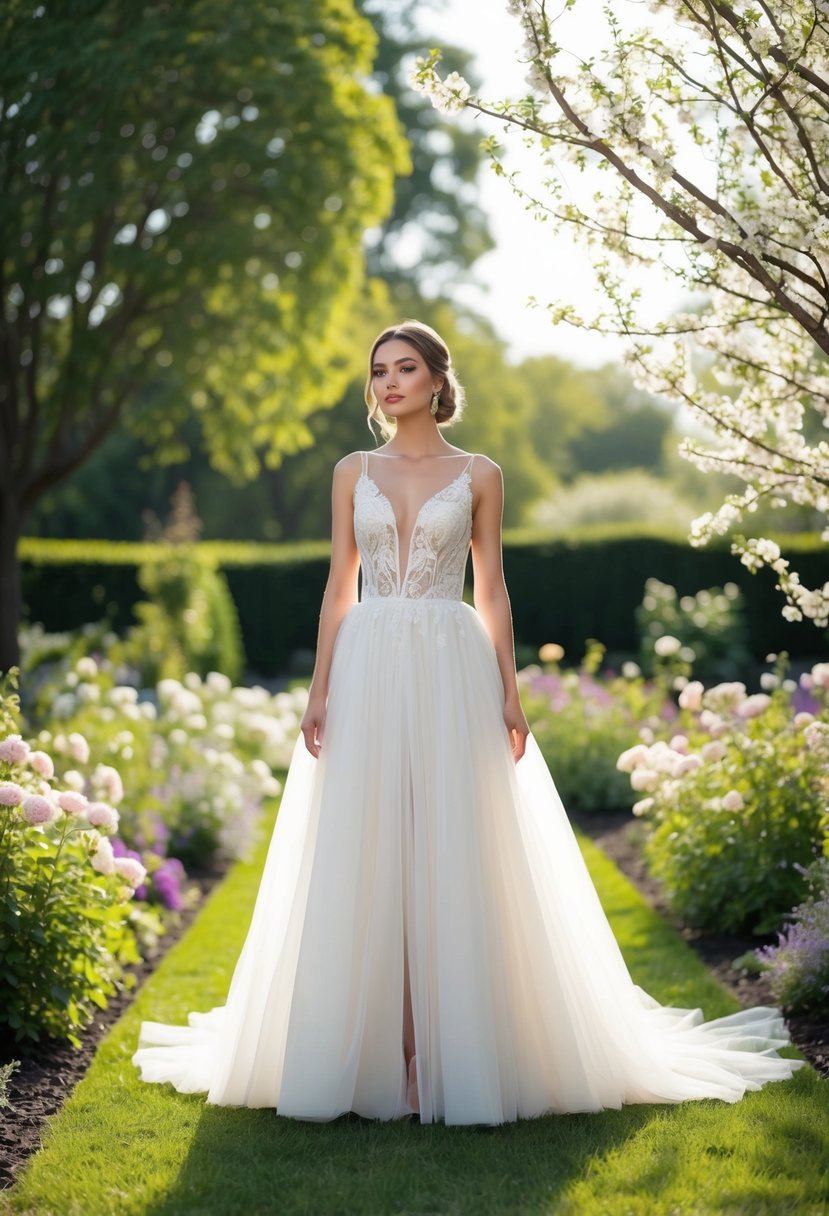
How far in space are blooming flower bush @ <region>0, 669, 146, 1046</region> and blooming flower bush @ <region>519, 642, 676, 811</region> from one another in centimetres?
501

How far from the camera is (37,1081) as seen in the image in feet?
13.6

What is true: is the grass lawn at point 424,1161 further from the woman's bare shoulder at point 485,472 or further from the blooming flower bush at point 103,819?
the woman's bare shoulder at point 485,472

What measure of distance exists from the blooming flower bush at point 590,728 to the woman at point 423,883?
16.8 feet

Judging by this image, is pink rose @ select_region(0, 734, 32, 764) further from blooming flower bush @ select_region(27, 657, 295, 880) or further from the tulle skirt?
blooming flower bush @ select_region(27, 657, 295, 880)

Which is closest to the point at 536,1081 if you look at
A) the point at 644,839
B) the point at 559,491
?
the point at 644,839

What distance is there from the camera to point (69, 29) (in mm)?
8289

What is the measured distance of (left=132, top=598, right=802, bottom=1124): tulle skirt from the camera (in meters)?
3.58

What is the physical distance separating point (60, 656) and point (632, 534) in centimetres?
947

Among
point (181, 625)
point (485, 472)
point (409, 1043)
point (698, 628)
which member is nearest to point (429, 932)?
point (409, 1043)

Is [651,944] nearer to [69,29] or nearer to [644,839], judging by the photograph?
[644,839]

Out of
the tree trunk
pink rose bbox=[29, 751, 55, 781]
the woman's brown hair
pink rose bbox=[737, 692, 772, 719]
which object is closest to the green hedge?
the tree trunk

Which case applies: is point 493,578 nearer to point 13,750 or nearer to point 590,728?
point 13,750

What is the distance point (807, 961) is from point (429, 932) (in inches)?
63.8

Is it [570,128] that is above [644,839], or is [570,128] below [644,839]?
above
